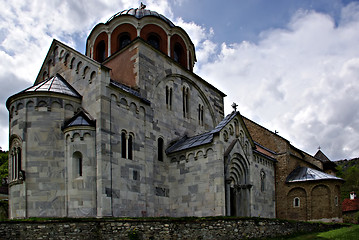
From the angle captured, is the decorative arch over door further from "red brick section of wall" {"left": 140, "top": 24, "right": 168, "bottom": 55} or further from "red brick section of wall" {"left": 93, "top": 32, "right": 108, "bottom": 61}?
"red brick section of wall" {"left": 93, "top": 32, "right": 108, "bottom": 61}

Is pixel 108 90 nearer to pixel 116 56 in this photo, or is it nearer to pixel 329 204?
pixel 116 56

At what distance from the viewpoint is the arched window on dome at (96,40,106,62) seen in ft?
84.6

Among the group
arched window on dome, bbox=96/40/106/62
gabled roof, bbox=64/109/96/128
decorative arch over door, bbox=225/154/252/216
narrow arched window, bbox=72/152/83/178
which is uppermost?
arched window on dome, bbox=96/40/106/62

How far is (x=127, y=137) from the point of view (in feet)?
63.3

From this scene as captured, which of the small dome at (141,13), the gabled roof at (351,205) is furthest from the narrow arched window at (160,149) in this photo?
the gabled roof at (351,205)

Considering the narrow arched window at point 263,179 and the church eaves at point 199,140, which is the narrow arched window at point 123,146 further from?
the narrow arched window at point 263,179

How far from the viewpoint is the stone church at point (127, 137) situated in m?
17.4

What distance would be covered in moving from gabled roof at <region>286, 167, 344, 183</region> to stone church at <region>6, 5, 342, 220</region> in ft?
7.52

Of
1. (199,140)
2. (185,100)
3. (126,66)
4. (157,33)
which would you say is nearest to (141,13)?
(157,33)

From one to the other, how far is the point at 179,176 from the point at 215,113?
8113mm

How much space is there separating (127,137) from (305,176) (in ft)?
55.2

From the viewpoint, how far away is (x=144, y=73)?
21.9 meters

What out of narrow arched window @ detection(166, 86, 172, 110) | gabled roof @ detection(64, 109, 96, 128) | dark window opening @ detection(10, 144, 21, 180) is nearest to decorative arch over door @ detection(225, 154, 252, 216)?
narrow arched window @ detection(166, 86, 172, 110)

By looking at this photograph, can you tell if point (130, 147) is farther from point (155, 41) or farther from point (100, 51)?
point (100, 51)
